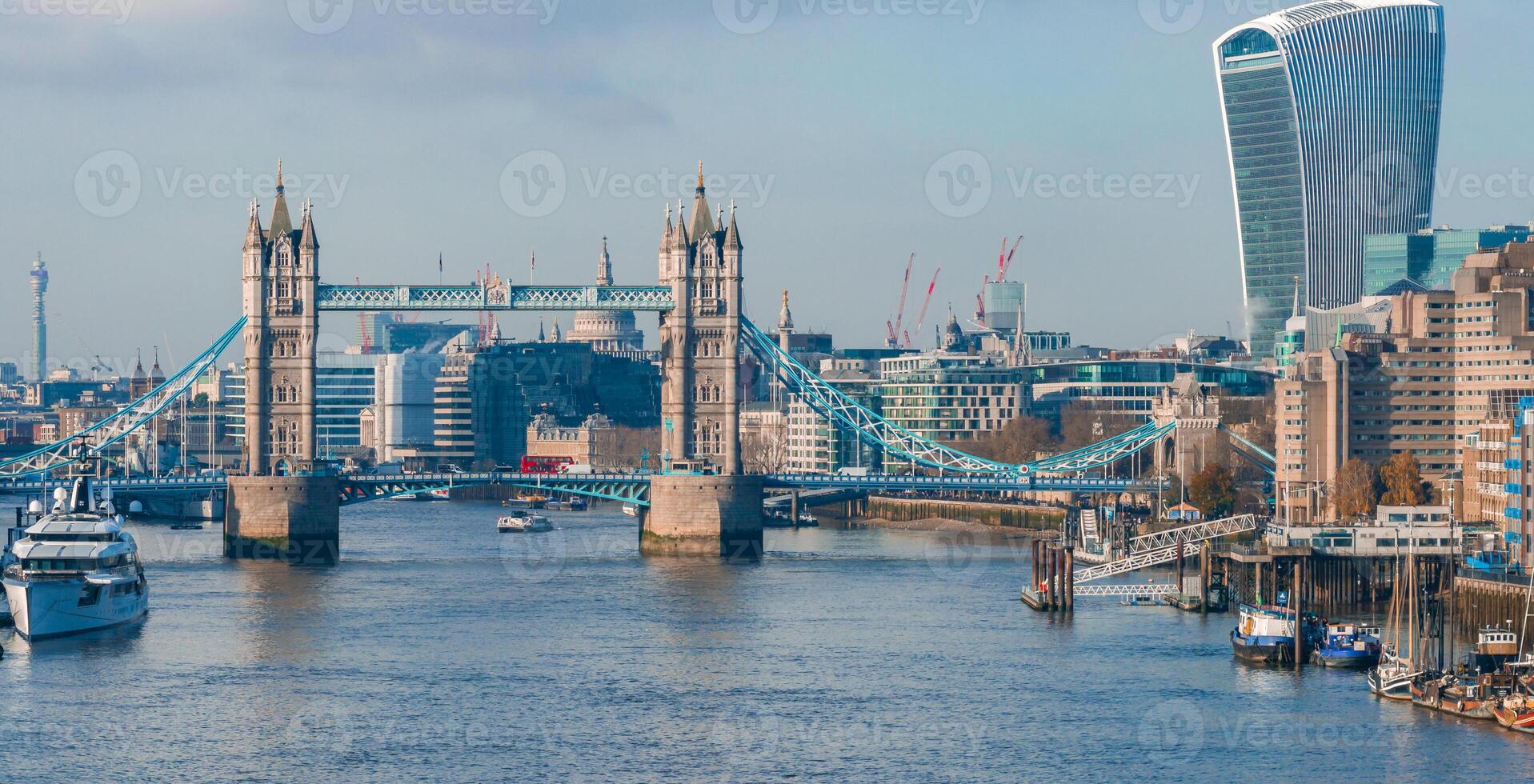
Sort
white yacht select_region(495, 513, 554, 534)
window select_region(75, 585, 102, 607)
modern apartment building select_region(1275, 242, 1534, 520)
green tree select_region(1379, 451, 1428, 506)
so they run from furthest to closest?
white yacht select_region(495, 513, 554, 534) → modern apartment building select_region(1275, 242, 1534, 520) → green tree select_region(1379, 451, 1428, 506) → window select_region(75, 585, 102, 607)

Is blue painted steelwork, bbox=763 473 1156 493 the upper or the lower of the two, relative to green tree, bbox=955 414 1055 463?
A: lower

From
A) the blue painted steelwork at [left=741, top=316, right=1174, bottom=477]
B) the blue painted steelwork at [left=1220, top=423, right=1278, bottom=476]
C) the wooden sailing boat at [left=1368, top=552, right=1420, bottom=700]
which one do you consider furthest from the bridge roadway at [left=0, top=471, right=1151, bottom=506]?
the wooden sailing boat at [left=1368, top=552, right=1420, bottom=700]

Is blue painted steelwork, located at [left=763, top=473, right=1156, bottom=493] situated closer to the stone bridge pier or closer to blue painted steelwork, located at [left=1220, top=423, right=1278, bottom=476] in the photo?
the stone bridge pier

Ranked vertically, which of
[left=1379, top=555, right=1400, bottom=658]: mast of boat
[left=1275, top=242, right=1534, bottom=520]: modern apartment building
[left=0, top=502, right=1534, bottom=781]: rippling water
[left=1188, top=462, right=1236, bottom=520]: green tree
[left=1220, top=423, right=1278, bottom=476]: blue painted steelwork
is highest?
[left=1275, top=242, right=1534, bottom=520]: modern apartment building

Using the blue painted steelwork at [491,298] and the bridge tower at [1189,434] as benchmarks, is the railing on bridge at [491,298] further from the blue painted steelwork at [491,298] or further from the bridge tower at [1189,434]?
the bridge tower at [1189,434]

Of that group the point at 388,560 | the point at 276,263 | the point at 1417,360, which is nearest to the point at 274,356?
the point at 276,263
